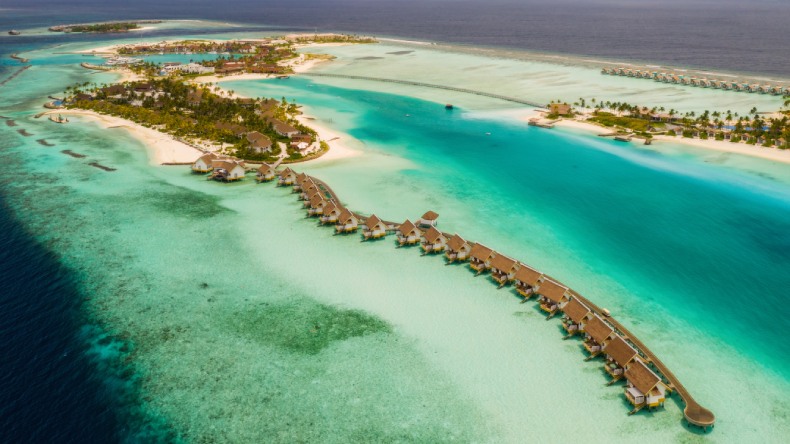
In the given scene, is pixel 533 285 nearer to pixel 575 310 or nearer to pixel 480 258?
pixel 575 310

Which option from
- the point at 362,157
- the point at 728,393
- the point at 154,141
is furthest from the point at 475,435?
the point at 154,141

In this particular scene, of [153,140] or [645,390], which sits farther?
[153,140]

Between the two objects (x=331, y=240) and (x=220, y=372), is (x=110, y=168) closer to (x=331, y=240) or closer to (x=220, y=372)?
(x=331, y=240)

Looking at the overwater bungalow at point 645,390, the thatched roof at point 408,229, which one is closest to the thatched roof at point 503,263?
the thatched roof at point 408,229

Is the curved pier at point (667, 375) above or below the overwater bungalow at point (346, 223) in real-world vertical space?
below

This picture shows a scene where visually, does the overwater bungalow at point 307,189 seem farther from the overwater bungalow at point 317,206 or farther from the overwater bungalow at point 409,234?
the overwater bungalow at point 409,234

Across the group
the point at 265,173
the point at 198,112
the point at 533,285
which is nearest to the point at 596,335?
the point at 533,285

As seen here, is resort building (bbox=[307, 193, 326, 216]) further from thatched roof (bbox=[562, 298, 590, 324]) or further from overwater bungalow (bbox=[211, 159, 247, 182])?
thatched roof (bbox=[562, 298, 590, 324])

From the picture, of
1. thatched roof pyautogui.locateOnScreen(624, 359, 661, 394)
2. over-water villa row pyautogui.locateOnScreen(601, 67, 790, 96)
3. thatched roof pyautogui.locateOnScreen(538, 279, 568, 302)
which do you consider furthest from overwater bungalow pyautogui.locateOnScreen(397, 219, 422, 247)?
over-water villa row pyautogui.locateOnScreen(601, 67, 790, 96)
